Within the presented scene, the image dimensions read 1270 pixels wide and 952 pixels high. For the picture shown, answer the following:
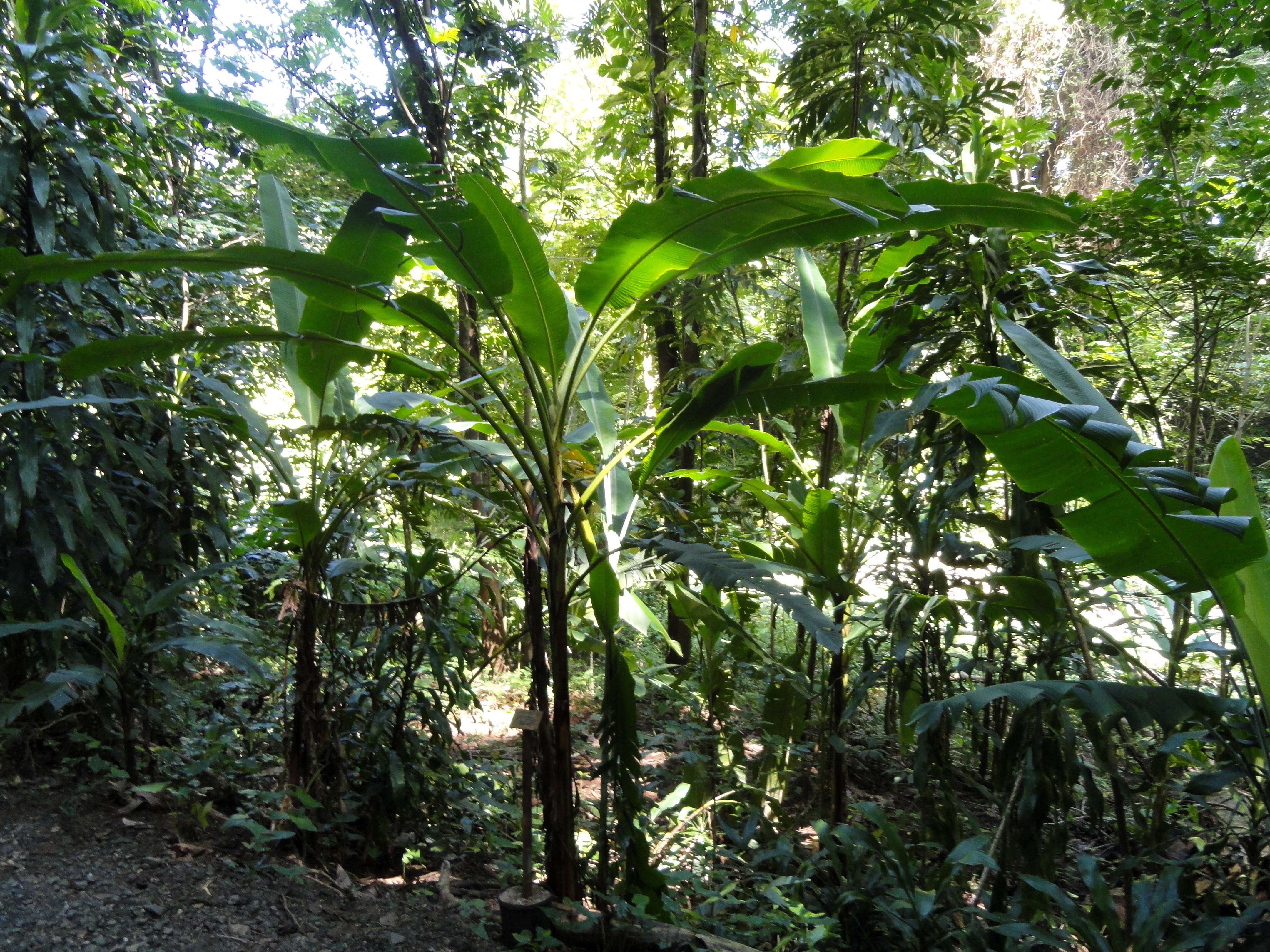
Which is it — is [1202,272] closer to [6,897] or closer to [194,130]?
[6,897]

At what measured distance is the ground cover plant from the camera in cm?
202

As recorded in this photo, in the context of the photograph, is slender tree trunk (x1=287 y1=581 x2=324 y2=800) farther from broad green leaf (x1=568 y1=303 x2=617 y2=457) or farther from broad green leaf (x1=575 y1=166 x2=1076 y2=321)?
broad green leaf (x1=575 y1=166 x2=1076 y2=321)

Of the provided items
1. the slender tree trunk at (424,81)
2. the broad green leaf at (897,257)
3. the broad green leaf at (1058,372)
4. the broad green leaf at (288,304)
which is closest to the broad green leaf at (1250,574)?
the broad green leaf at (1058,372)

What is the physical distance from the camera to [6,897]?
209 cm

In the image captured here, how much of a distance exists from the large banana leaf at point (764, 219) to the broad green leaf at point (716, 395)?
281 millimetres

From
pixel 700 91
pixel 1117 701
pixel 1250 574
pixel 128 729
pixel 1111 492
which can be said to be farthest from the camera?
pixel 700 91

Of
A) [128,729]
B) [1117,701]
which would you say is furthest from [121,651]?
[1117,701]

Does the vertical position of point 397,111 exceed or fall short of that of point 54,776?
it exceeds it

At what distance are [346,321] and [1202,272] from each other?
3.32m

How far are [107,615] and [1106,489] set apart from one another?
293cm

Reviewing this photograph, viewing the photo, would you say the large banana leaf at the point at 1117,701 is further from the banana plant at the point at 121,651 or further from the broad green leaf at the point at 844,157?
the banana plant at the point at 121,651

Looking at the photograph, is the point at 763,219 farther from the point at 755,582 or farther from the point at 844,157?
the point at 755,582

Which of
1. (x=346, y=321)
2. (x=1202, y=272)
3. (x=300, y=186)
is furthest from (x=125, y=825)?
(x=300, y=186)

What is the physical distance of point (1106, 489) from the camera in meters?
1.97
